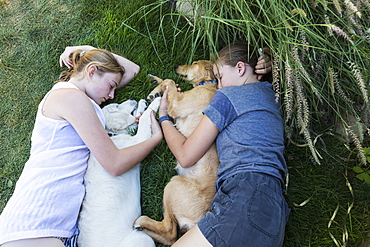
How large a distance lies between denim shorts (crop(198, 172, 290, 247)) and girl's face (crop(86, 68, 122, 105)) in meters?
1.65

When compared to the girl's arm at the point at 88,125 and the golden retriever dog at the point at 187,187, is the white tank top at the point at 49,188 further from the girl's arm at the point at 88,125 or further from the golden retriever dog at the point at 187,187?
the golden retriever dog at the point at 187,187

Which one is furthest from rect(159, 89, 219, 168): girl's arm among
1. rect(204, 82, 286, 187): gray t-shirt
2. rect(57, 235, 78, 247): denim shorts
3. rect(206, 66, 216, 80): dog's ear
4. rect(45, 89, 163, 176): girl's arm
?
rect(57, 235, 78, 247): denim shorts

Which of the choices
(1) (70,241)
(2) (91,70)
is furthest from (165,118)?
(1) (70,241)

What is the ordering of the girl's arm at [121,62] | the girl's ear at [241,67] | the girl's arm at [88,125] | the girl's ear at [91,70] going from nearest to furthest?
the girl's arm at [88,125] → the girl's ear at [241,67] → the girl's ear at [91,70] → the girl's arm at [121,62]

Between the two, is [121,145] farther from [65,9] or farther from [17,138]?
[65,9]

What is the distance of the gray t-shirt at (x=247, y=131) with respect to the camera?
96.7 inches

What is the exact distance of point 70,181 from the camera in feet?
8.46

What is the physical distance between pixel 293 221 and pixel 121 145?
81.8 inches

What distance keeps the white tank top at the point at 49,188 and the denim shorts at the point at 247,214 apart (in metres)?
1.24

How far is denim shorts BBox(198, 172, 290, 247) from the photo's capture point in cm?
218

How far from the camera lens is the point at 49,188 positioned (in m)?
2.46

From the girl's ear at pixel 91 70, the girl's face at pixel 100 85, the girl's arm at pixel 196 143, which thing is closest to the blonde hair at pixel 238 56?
the girl's arm at pixel 196 143

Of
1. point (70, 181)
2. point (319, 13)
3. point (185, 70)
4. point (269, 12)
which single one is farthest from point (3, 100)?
point (319, 13)

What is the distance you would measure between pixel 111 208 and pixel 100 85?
51.5 inches
